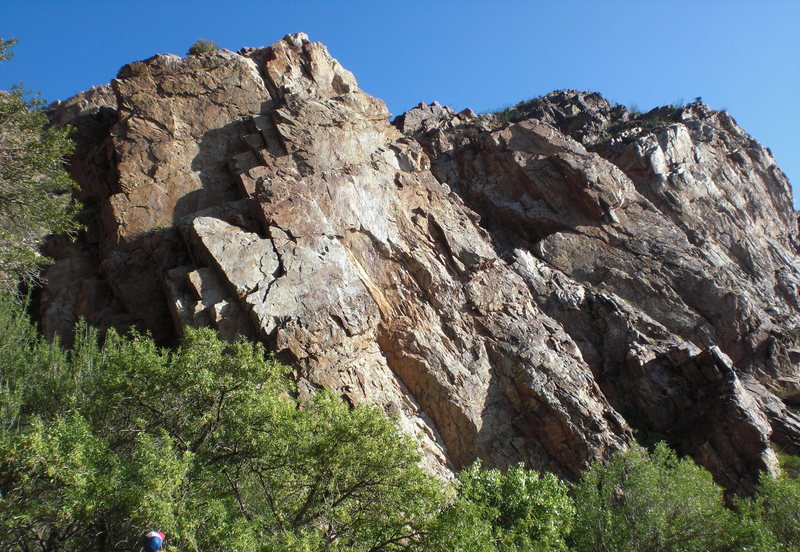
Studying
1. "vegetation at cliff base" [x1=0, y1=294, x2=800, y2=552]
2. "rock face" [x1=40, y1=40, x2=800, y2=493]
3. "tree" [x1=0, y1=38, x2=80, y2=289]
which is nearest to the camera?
"vegetation at cliff base" [x1=0, y1=294, x2=800, y2=552]

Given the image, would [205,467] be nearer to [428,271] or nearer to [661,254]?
[428,271]

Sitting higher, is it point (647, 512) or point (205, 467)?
point (205, 467)

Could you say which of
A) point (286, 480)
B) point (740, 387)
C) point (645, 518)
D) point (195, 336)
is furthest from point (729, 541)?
point (195, 336)

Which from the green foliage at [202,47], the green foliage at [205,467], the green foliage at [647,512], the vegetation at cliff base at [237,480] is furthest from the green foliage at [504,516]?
the green foliage at [202,47]

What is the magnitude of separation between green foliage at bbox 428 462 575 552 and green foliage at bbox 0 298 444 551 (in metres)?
0.91

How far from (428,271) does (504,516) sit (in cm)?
1299

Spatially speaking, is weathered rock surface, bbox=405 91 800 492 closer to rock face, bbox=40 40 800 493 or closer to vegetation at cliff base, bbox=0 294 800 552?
rock face, bbox=40 40 800 493

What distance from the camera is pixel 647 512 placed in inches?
716

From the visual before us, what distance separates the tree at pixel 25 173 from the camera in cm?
1634

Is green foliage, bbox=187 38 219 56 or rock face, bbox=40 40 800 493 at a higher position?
green foliage, bbox=187 38 219 56

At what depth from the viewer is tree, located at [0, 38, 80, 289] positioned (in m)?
16.3

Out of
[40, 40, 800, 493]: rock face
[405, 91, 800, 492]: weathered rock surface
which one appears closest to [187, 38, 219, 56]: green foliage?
[40, 40, 800, 493]: rock face

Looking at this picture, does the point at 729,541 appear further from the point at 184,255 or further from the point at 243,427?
the point at 184,255

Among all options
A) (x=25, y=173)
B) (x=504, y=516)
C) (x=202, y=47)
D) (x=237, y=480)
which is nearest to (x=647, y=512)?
(x=504, y=516)
